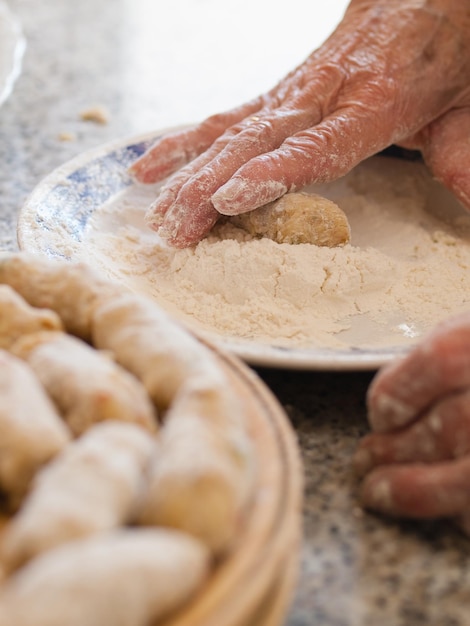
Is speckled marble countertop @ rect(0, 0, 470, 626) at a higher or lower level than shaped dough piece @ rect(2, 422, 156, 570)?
lower

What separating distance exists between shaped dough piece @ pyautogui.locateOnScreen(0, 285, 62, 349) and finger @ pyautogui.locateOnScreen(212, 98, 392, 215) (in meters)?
0.36

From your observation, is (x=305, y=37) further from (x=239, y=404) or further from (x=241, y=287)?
(x=239, y=404)

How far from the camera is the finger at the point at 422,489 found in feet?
1.74

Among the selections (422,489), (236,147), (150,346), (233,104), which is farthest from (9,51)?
(422,489)

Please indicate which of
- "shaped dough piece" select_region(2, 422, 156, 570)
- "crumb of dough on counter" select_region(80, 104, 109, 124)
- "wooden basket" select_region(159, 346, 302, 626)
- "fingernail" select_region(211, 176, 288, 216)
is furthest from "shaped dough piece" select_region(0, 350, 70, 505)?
"crumb of dough on counter" select_region(80, 104, 109, 124)

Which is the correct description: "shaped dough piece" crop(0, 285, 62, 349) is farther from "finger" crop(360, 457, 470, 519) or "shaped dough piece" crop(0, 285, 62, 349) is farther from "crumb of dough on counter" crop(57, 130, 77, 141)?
"crumb of dough on counter" crop(57, 130, 77, 141)

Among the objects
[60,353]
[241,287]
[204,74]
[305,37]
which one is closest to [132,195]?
[241,287]

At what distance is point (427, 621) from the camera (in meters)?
0.52

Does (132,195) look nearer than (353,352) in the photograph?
No

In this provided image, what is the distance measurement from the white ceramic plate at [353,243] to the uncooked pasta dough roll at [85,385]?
0.64ft

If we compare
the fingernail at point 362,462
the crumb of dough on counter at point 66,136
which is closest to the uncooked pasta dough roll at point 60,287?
the fingernail at point 362,462

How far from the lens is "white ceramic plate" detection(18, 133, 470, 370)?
79cm

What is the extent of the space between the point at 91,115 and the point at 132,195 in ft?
1.70

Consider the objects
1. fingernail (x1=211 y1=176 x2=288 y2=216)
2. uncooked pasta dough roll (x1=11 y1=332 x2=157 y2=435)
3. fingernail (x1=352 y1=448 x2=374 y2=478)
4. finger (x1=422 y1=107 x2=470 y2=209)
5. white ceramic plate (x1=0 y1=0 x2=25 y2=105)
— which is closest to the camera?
uncooked pasta dough roll (x1=11 y1=332 x2=157 y2=435)
